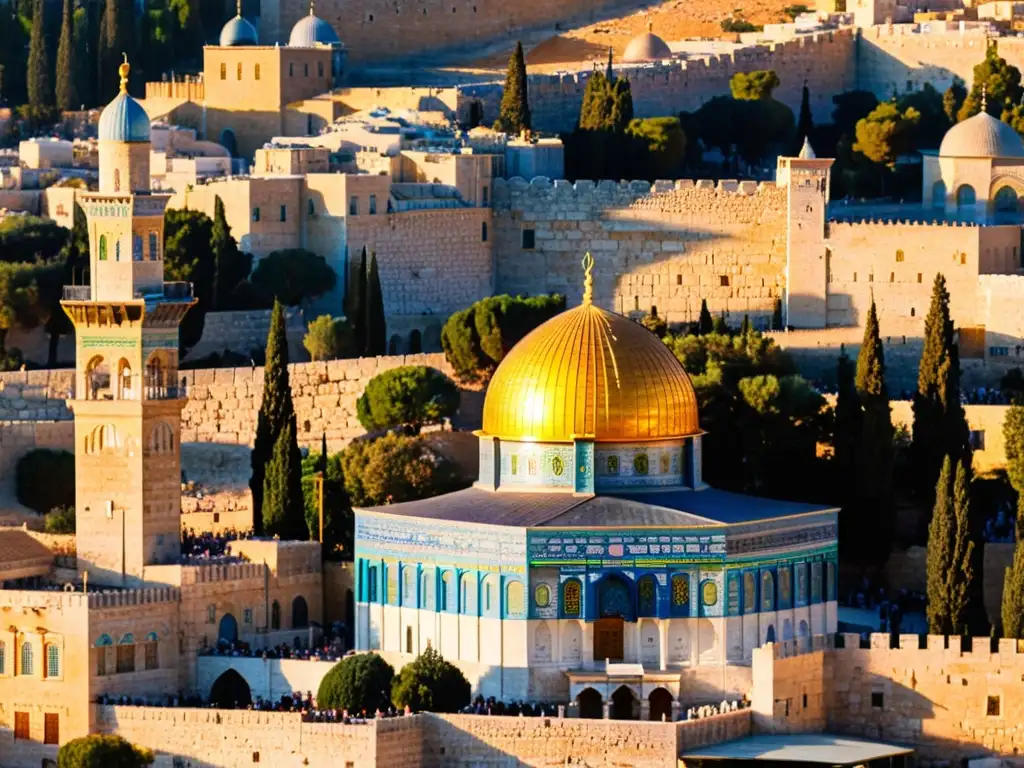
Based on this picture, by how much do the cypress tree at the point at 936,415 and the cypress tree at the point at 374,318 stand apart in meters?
9.68

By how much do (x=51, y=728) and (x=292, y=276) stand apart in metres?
16.4

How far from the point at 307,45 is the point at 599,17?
37.0 feet

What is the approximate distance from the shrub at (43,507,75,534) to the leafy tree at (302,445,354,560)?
3235mm

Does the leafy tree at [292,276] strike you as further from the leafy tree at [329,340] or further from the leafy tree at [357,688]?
the leafy tree at [357,688]

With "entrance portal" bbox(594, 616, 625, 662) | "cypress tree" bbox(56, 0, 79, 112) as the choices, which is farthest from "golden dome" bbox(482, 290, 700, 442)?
"cypress tree" bbox(56, 0, 79, 112)

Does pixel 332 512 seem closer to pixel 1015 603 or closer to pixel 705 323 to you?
pixel 1015 603

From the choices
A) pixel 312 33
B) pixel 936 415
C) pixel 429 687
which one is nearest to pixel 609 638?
pixel 429 687

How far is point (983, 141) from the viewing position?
273ft

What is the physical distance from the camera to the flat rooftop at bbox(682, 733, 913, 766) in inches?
2472

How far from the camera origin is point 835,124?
92.5 m

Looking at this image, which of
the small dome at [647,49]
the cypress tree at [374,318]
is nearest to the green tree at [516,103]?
the small dome at [647,49]

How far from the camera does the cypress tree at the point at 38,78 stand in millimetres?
90812

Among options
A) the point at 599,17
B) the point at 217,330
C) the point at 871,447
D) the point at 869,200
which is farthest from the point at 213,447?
the point at 599,17

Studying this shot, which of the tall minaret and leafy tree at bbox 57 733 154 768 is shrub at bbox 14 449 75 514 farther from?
leafy tree at bbox 57 733 154 768
